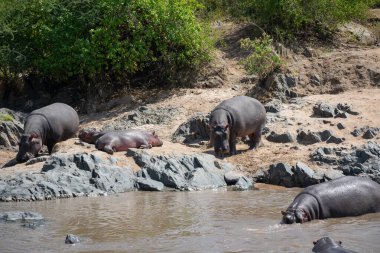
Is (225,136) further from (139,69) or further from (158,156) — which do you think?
(139,69)

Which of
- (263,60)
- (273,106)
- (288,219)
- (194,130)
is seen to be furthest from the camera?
(263,60)

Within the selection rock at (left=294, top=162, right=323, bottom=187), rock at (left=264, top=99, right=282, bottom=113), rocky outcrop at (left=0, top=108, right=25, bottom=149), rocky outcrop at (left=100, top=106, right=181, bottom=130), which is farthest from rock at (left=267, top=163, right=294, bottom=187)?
rocky outcrop at (left=0, top=108, right=25, bottom=149)

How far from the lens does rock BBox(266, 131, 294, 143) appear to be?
596 inches

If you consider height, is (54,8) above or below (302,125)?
above

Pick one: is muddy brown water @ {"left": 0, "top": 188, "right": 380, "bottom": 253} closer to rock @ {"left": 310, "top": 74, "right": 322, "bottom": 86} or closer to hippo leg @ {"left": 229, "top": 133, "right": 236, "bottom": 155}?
hippo leg @ {"left": 229, "top": 133, "right": 236, "bottom": 155}

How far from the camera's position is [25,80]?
73.5 ft

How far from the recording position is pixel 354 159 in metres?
13.2

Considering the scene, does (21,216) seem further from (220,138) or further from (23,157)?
(220,138)

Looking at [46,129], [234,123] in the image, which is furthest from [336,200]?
[46,129]

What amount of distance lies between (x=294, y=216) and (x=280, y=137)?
588 cm

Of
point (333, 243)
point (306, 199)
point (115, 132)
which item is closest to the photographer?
point (333, 243)

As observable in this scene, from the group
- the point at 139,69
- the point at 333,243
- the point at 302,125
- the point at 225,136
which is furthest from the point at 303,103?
the point at 333,243

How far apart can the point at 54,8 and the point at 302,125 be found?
848 centimetres

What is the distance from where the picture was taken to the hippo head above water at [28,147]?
48.7 feet
